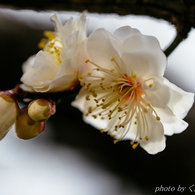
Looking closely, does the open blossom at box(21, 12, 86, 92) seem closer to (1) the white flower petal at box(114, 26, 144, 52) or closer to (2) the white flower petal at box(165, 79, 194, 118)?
(1) the white flower petal at box(114, 26, 144, 52)

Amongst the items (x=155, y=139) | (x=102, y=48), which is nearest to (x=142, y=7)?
(x=102, y=48)

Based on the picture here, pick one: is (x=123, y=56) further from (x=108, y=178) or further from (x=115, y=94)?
(x=108, y=178)

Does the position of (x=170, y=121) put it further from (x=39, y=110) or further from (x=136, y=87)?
(x=39, y=110)

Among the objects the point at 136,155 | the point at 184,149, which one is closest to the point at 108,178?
the point at 136,155

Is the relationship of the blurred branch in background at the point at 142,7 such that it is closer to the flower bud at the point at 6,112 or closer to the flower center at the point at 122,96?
the flower center at the point at 122,96

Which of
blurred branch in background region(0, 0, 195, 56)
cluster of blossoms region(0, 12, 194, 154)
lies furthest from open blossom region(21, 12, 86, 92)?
blurred branch in background region(0, 0, 195, 56)

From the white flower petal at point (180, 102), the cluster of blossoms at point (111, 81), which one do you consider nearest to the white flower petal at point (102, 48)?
the cluster of blossoms at point (111, 81)
